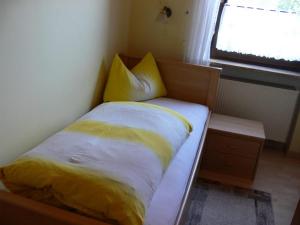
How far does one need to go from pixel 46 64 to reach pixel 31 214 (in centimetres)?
88

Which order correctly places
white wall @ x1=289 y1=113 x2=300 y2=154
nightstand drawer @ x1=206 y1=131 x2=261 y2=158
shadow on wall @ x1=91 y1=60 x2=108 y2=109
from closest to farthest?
shadow on wall @ x1=91 y1=60 x2=108 y2=109
nightstand drawer @ x1=206 y1=131 x2=261 y2=158
white wall @ x1=289 y1=113 x2=300 y2=154

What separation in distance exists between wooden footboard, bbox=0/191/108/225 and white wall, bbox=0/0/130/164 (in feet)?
1.30

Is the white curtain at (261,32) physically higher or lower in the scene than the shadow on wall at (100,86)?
higher

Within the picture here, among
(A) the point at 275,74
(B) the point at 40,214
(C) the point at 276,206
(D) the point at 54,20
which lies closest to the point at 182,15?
(A) the point at 275,74

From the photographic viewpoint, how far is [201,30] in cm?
298

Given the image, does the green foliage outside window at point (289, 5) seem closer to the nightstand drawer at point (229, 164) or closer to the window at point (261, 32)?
the window at point (261, 32)

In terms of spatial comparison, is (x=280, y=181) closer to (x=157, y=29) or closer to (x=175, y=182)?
(x=175, y=182)

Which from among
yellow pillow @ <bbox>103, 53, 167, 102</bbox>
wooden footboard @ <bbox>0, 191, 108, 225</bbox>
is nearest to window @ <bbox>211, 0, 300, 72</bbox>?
yellow pillow @ <bbox>103, 53, 167, 102</bbox>

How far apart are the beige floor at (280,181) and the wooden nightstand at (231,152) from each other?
0.17 metres

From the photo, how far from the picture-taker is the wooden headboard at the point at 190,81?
9.61 ft

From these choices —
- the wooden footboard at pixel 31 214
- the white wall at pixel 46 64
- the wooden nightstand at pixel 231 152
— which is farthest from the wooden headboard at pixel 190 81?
the wooden footboard at pixel 31 214

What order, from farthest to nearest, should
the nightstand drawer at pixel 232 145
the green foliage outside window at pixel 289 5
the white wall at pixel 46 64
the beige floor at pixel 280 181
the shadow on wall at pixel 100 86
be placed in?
1. the green foliage outside window at pixel 289 5
2. the nightstand drawer at pixel 232 145
3. the shadow on wall at pixel 100 86
4. the beige floor at pixel 280 181
5. the white wall at pixel 46 64

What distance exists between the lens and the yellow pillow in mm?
2656

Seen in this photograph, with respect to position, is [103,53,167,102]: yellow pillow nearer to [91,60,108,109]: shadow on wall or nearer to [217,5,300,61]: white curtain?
[91,60,108,109]: shadow on wall
